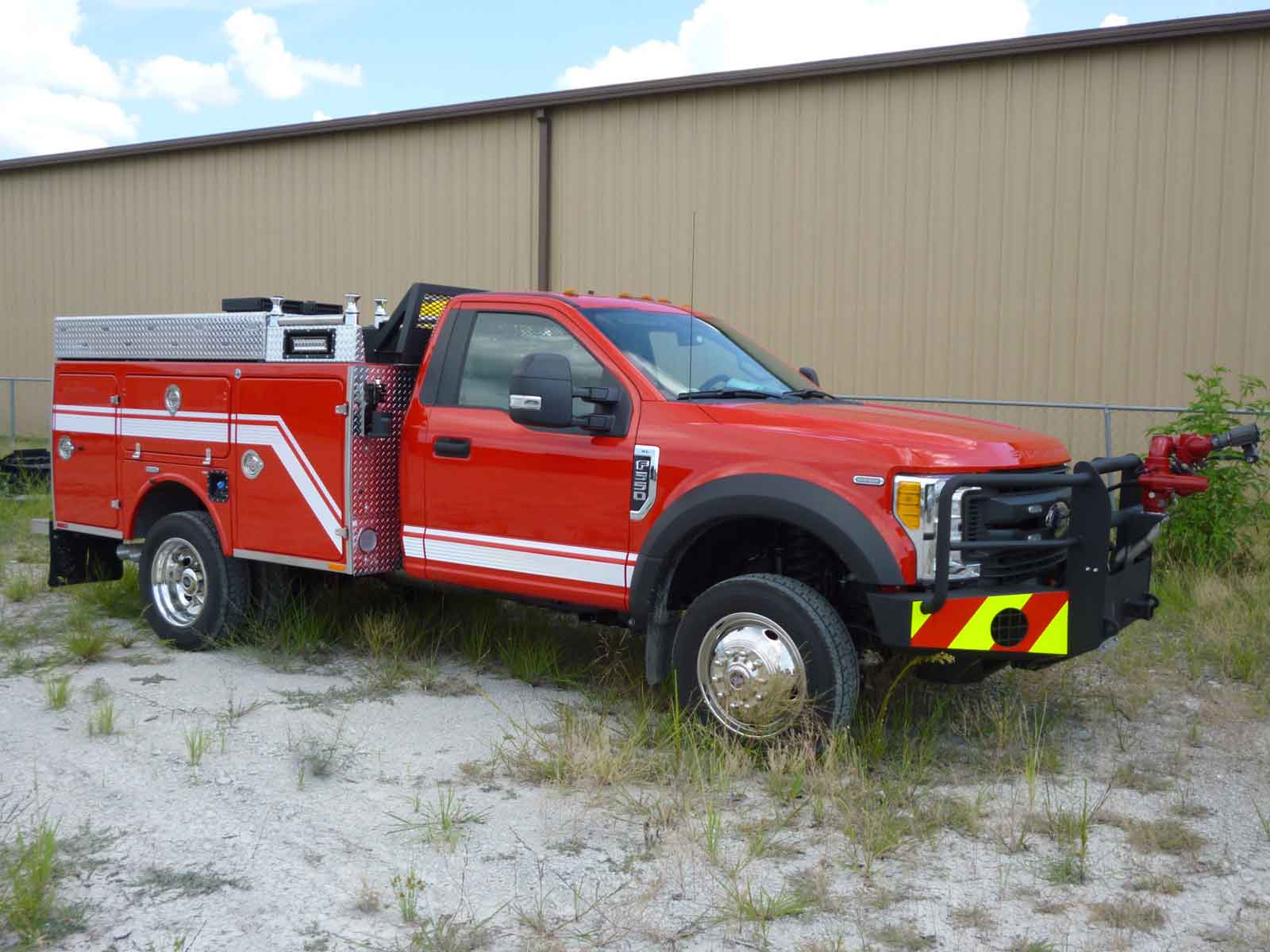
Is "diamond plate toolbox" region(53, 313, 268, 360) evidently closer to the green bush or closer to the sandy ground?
the sandy ground

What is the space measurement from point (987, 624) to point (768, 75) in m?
9.54

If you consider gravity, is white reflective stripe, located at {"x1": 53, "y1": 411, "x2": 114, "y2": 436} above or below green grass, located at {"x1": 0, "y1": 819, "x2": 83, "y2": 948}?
above

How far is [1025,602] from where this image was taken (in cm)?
497

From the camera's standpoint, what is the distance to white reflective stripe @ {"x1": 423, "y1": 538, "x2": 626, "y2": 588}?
5.73 metres

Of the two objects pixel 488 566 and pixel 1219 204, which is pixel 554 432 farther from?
pixel 1219 204

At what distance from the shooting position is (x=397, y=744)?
5.48 meters

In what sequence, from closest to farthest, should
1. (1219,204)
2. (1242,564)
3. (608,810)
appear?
1. (608,810)
2. (1242,564)
3. (1219,204)

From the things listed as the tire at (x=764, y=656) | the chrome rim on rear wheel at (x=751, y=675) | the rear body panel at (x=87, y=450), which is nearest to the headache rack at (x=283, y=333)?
the rear body panel at (x=87, y=450)

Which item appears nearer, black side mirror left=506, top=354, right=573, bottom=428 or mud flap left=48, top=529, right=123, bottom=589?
black side mirror left=506, top=354, right=573, bottom=428

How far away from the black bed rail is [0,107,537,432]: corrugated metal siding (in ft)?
35.6

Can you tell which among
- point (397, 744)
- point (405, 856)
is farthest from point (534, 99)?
point (405, 856)

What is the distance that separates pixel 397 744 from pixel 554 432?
Result: 1.60 m

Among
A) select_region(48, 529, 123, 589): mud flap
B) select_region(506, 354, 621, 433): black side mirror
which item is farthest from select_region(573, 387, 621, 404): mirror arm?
select_region(48, 529, 123, 589): mud flap

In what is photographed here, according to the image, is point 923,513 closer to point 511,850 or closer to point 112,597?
point 511,850
